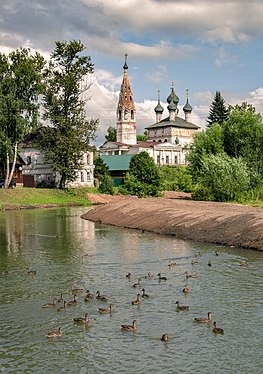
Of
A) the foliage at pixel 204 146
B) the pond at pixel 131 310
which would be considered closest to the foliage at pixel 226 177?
the foliage at pixel 204 146

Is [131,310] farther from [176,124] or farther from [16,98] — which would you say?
[176,124]

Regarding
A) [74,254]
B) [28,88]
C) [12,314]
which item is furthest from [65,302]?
[28,88]

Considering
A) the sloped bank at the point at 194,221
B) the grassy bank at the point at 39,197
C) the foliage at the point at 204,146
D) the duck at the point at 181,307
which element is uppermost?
the foliage at the point at 204,146

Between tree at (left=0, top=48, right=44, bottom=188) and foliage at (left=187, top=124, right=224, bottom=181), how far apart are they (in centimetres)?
2232

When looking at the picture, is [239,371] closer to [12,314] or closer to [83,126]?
[12,314]

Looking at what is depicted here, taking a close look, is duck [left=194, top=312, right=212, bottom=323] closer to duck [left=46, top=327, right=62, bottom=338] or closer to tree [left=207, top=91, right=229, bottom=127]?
duck [left=46, top=327, right=62, bottom=338]

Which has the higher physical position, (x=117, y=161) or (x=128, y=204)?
(x=117, y=161)

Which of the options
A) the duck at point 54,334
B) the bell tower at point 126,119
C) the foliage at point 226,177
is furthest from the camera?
the bell tower at point 126,119

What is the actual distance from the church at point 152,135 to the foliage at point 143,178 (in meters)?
29.5

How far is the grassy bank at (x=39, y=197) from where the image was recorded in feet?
225

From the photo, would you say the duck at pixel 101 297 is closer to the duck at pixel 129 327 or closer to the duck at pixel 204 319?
the duck at pixel 129 327

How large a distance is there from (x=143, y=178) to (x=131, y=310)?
198 ft

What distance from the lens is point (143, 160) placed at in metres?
78.8

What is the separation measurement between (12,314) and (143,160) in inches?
2390
